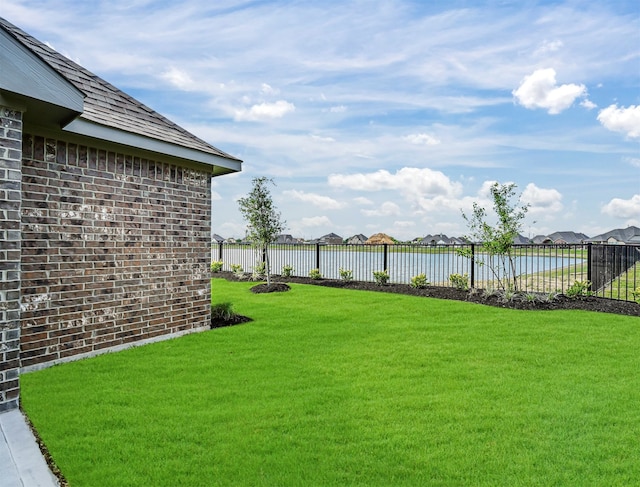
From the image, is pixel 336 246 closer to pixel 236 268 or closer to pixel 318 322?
pixel 236 268

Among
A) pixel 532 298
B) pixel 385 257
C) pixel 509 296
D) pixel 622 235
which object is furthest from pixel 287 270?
pixel 622 235

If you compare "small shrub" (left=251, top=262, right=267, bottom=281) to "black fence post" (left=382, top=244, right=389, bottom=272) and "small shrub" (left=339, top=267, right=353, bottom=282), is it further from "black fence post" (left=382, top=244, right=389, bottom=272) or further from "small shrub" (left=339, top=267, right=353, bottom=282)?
"black fence post" (left=382, top=244, right=389, bottom=272)

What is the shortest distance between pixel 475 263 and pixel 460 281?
0.57 metres

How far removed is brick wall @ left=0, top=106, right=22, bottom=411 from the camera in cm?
315

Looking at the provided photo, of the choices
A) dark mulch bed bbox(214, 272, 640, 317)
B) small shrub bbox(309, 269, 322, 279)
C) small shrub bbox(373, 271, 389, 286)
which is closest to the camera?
dark mulch bed bbox(214, 272, 640, 317)

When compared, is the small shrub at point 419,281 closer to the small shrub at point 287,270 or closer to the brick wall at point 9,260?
the small shrub at point 287,270

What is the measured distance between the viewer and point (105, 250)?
5.08m

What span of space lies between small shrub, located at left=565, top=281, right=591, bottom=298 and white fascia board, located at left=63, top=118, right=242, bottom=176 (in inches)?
291

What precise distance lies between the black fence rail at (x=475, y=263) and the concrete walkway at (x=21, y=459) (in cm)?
865

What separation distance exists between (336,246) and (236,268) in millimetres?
3673

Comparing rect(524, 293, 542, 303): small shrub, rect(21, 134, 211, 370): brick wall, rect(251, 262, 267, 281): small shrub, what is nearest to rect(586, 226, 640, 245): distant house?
rect(524, 293, 542, 303): small shrub

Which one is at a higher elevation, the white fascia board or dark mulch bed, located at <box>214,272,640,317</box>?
the white fascia board

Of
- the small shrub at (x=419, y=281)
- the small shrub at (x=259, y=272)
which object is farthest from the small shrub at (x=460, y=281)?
the small shrub at (x=259, y=272)

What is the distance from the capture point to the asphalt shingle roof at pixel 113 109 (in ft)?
16.3
